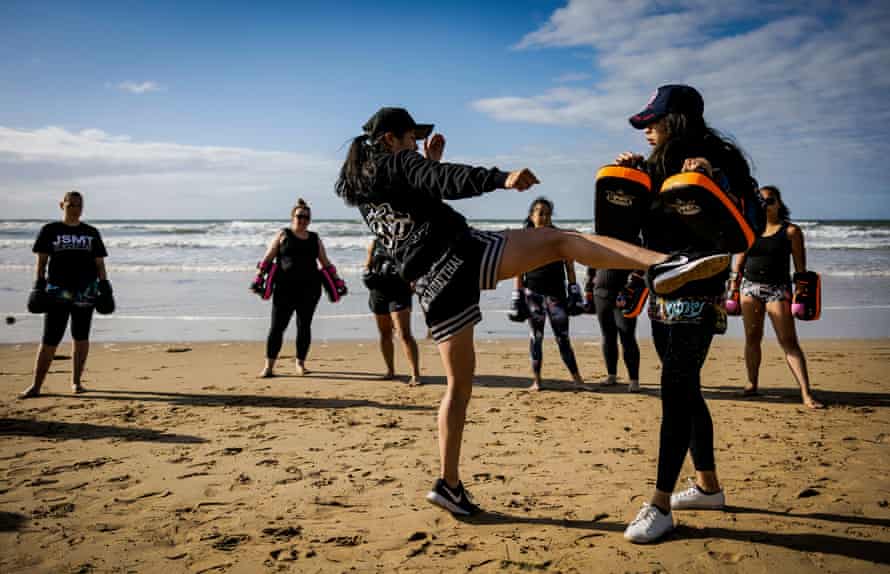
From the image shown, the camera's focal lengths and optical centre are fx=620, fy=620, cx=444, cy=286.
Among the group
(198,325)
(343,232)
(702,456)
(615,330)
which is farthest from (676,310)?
(343,232)

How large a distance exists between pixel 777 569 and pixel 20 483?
4452mm

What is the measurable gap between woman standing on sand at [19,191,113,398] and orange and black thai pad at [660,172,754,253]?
6.07 meters

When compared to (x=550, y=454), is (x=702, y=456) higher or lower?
higher

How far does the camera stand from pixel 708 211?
2.85m

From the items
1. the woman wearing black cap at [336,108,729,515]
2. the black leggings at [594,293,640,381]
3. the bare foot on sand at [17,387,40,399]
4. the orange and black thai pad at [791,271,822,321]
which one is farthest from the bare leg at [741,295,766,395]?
the bare foot on sand at [17,387,40,399]

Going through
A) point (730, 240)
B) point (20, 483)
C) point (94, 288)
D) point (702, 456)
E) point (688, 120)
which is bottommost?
point (20, 483)

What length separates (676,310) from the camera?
3125mm

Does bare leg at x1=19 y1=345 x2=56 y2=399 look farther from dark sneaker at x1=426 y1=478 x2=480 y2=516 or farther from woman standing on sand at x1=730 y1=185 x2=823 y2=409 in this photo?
woman standing on sand at x1=730 y1=185 x2=823 y2=409

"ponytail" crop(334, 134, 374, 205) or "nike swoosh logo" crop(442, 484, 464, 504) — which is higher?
"ponytail" crop(334, 134, 374, 205)

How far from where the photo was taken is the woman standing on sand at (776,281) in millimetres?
6105

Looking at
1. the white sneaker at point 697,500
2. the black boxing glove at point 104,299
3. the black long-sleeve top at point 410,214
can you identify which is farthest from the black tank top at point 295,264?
the white sneaker at point 697,500

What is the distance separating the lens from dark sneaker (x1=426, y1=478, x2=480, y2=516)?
3.44m

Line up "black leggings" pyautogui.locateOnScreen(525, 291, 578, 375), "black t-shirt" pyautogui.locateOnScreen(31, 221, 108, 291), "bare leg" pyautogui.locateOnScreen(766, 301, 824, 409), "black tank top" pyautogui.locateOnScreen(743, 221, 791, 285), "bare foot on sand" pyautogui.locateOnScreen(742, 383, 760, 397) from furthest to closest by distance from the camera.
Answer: "black leggings" pyautogui.locateOnScreen(525, 291, 578, 375), "black t-shirt" pyautogui.locateOnScreen(31, 221, 108, 291), "bare foot on sand" pyautogui.locateOnScreen(742, 383, 760, 397), "black tank top" pyautogui.locateOnScreen(743, 221, 791, 285), "bare leg" pyautogui.locateOnScreen(766, 301, 824, 409)

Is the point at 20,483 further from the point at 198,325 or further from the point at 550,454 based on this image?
the point at 198,325
